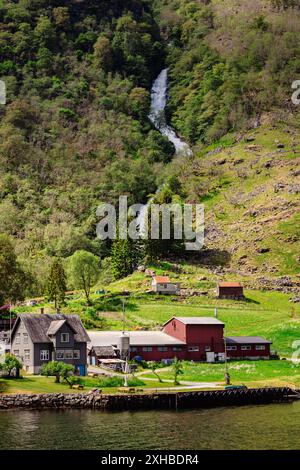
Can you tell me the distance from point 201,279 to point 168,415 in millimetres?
73785

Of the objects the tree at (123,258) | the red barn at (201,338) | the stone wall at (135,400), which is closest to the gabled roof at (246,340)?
the red barn at (201,338)

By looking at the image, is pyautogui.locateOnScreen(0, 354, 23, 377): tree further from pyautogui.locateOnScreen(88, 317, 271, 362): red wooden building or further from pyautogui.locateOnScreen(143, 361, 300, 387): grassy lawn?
pyautogui.locateOnScreen(88, 317, 271, 362): red wooden building

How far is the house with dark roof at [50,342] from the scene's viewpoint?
287 ft

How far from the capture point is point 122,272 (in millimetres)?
149875

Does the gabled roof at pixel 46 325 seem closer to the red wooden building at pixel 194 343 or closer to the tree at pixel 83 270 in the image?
the red wooden building at pixel 194 343

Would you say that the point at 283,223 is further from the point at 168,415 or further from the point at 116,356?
the point at 168,415

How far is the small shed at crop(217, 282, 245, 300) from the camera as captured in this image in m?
131

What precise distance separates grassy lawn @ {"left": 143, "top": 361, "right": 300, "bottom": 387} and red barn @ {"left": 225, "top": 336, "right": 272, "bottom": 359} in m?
2.72

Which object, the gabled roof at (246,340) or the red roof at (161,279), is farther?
the red roof at (161,279)

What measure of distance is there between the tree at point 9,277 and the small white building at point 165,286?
1004 inches

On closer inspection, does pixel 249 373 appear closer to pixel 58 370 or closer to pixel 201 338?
pixel 201 338

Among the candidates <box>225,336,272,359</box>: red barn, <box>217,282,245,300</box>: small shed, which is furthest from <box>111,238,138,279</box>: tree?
<box>225,336,272,359</box>: red barn

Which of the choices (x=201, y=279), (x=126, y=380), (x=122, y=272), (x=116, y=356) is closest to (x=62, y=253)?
(x=122, y=272)
